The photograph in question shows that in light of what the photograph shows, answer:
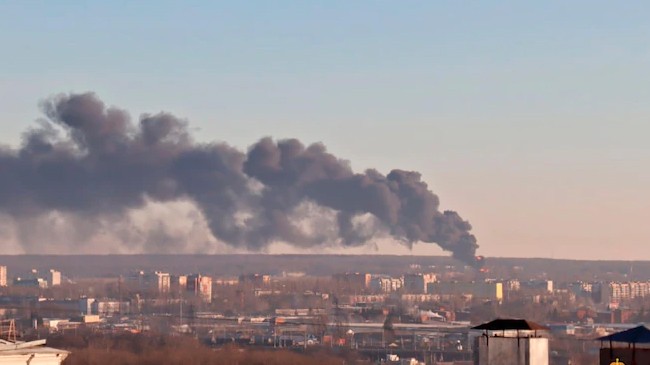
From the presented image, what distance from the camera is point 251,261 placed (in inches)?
6614

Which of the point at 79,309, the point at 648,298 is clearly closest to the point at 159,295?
the point at 79,309

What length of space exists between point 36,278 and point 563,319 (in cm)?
5469

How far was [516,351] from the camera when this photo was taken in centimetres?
2455

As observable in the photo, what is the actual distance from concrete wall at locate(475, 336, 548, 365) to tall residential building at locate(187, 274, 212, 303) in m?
114

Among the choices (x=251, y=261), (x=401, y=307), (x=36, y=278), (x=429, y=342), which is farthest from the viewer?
(x=251, y=261)

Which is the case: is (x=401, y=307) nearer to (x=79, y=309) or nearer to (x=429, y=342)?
(x=79, y=309)

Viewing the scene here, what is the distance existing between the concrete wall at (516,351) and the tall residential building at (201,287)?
114 meters

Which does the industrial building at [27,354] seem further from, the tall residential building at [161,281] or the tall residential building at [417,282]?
the tall residential building at [417,282]

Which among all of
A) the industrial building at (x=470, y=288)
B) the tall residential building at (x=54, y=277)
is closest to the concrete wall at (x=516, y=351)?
the industrial building at (x=470, y=288)

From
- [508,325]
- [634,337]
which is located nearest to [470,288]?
[508,325]

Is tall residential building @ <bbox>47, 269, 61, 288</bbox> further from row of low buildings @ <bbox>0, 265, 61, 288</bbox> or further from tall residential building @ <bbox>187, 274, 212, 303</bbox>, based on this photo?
tall residential building @ <bbox>187, 274, 212, 303</bbox>

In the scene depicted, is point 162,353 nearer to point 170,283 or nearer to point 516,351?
point 516,351

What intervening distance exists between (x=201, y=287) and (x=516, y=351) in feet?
399

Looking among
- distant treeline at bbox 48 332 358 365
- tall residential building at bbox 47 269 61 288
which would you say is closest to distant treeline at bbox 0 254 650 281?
tall residential building at bbox 47 269 61 288
